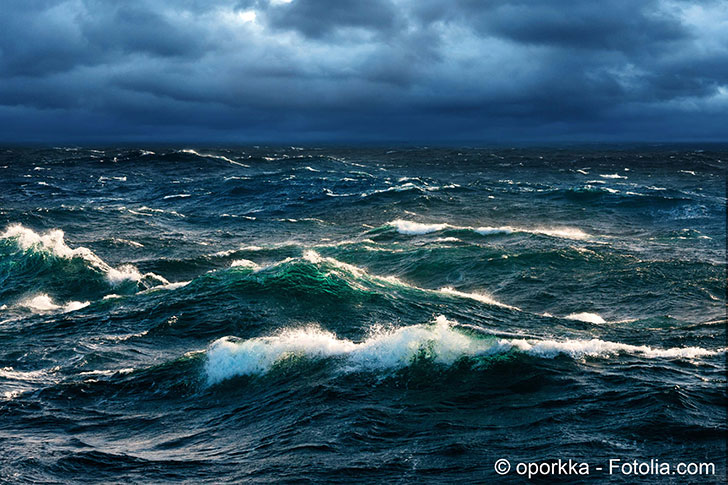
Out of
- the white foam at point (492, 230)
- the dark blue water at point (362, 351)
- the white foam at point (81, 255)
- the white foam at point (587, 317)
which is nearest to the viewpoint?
the dark blue water at point (362, 351)

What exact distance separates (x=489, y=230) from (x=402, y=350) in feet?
78.8

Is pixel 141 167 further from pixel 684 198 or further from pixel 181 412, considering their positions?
pixel 181 412

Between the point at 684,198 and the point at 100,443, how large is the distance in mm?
50741

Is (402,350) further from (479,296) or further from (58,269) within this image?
(58,269)

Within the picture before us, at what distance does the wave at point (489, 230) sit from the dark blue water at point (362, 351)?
0.26m

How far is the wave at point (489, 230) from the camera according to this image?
36875 millimetres

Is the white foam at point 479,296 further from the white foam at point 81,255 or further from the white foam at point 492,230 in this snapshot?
the white foam at point 492,230

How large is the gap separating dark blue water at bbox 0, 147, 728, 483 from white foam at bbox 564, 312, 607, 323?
0.47 feet

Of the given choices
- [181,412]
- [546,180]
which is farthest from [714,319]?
[546,180]

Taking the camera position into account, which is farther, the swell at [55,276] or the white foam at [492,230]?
the white foam at [492,230]

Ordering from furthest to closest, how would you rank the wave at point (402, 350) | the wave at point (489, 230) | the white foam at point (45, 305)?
the wave at point (489, 230), the white foam at point (45, 305), the wave at point (402, 350)

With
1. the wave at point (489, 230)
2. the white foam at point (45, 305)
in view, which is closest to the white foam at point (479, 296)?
Result: the wave at point (489, 230)

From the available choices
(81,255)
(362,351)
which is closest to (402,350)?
(362,351)

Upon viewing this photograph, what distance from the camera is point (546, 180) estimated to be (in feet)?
250
